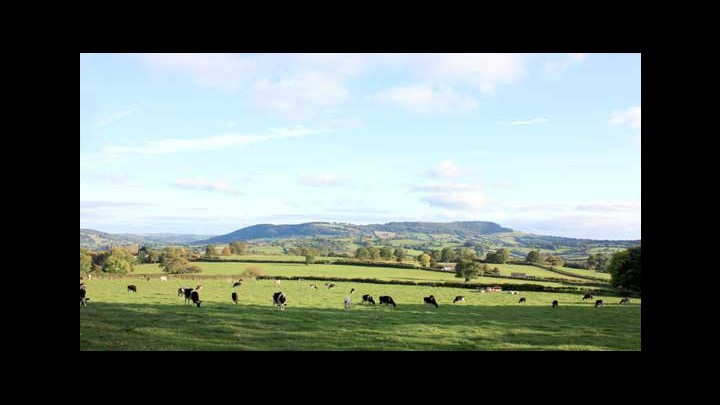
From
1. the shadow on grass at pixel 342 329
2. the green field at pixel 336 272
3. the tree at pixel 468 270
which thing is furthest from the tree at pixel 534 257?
the shadow on grass at pixel 342 329

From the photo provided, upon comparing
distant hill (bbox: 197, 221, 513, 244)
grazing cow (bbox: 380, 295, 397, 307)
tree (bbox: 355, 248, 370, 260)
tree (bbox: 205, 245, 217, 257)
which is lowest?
grazing cow (bbox: 380, 295, 397, 307)

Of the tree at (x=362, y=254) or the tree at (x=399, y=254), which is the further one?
the tree at (x=362, y=254)

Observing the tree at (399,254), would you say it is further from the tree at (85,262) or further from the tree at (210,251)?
the tree at (85,262)

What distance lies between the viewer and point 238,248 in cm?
2200

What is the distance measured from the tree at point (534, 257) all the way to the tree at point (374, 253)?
7743 mm

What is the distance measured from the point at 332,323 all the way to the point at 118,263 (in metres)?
11.0

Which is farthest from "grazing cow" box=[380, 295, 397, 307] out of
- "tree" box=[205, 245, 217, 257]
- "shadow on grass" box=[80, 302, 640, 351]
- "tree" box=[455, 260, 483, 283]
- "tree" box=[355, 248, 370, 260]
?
"tree" box=[205, 245, 217, 257]

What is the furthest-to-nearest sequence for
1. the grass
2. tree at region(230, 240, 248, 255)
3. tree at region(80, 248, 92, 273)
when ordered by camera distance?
1. tree at region(230, 240, 248, 255)
2. tree at region(80, 248, 92, 273)
3. the grass

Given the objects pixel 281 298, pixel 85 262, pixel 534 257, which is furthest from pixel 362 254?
pixel 85 262

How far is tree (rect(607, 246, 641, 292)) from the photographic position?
1625cm

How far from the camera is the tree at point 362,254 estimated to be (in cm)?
2345

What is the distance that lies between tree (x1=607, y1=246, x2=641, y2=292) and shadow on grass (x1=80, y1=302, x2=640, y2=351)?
174 inches

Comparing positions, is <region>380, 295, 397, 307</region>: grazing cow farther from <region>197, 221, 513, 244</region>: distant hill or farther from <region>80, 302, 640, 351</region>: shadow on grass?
<region>197, 221, 513, 244</region>: distant hill
